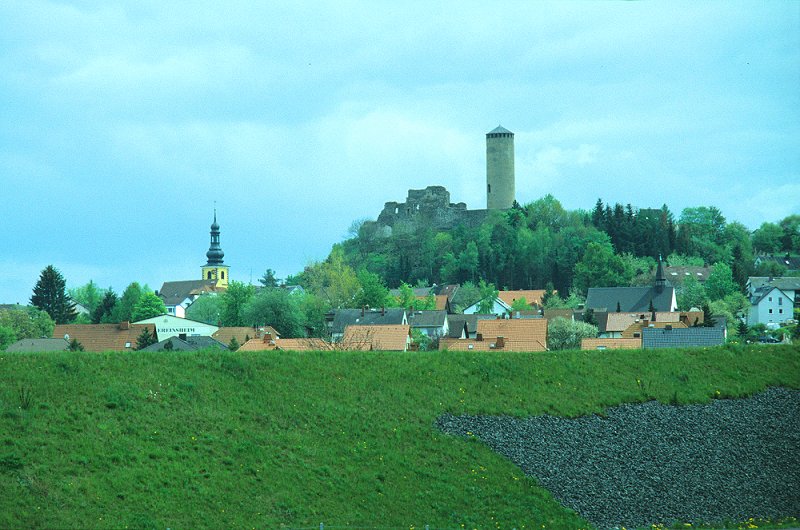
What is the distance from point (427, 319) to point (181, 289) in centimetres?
7602

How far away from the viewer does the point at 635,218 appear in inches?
4577

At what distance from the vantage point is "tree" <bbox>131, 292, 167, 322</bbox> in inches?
3692

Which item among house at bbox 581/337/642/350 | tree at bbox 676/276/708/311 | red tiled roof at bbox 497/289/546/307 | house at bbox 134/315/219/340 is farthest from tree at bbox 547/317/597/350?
red tiled roof at bbox 497/289/546/307

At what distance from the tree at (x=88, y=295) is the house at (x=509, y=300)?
3923cm

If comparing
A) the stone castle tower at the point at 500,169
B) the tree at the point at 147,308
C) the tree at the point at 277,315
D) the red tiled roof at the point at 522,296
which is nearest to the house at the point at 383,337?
the tree at the point at 277,315

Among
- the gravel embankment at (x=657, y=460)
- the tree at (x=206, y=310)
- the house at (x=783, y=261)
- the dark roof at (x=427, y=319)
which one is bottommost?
the gravel embankment at (x=657, y=460)

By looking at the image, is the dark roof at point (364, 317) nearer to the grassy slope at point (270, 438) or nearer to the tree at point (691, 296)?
the tree at point (691, 296)

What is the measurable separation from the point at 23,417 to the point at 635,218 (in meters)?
96.5

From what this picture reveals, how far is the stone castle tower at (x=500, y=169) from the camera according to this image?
410 feet

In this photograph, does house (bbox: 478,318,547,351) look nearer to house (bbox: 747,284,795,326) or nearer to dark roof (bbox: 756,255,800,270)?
house (bbox: 747,284,795,326)

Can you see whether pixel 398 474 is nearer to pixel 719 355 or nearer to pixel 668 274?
pixel 719 355

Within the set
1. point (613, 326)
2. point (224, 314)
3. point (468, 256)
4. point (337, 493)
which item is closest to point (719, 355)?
point (337, 493)

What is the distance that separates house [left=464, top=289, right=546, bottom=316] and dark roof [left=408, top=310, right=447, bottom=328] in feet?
52.4

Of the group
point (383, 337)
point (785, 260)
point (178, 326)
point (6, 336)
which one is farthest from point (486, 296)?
point (383, 337)
